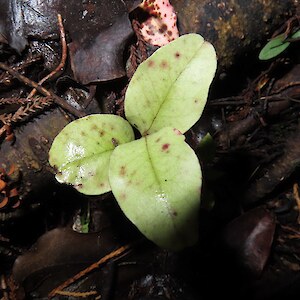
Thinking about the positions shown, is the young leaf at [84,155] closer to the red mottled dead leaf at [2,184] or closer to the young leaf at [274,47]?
the red mottled dead leaf at [2,184]

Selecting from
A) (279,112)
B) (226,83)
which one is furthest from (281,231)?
(226,83)

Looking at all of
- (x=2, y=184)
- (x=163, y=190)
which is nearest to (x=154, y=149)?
(x=163, y=190)

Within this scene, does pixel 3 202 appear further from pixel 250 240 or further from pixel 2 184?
pixel 250 240

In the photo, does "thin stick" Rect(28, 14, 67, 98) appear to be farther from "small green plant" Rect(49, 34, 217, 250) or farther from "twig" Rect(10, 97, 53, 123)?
"small green plant" Rect(49, 34, 217, 250)

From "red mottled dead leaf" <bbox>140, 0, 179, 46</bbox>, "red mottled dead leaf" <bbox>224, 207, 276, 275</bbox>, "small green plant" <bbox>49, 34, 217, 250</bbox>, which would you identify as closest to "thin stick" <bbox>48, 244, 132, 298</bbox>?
"red mottled dead leaf" <bbox>224, 207, 276, 275</bbox>

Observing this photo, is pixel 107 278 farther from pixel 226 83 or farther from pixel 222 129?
pixel 226 83
